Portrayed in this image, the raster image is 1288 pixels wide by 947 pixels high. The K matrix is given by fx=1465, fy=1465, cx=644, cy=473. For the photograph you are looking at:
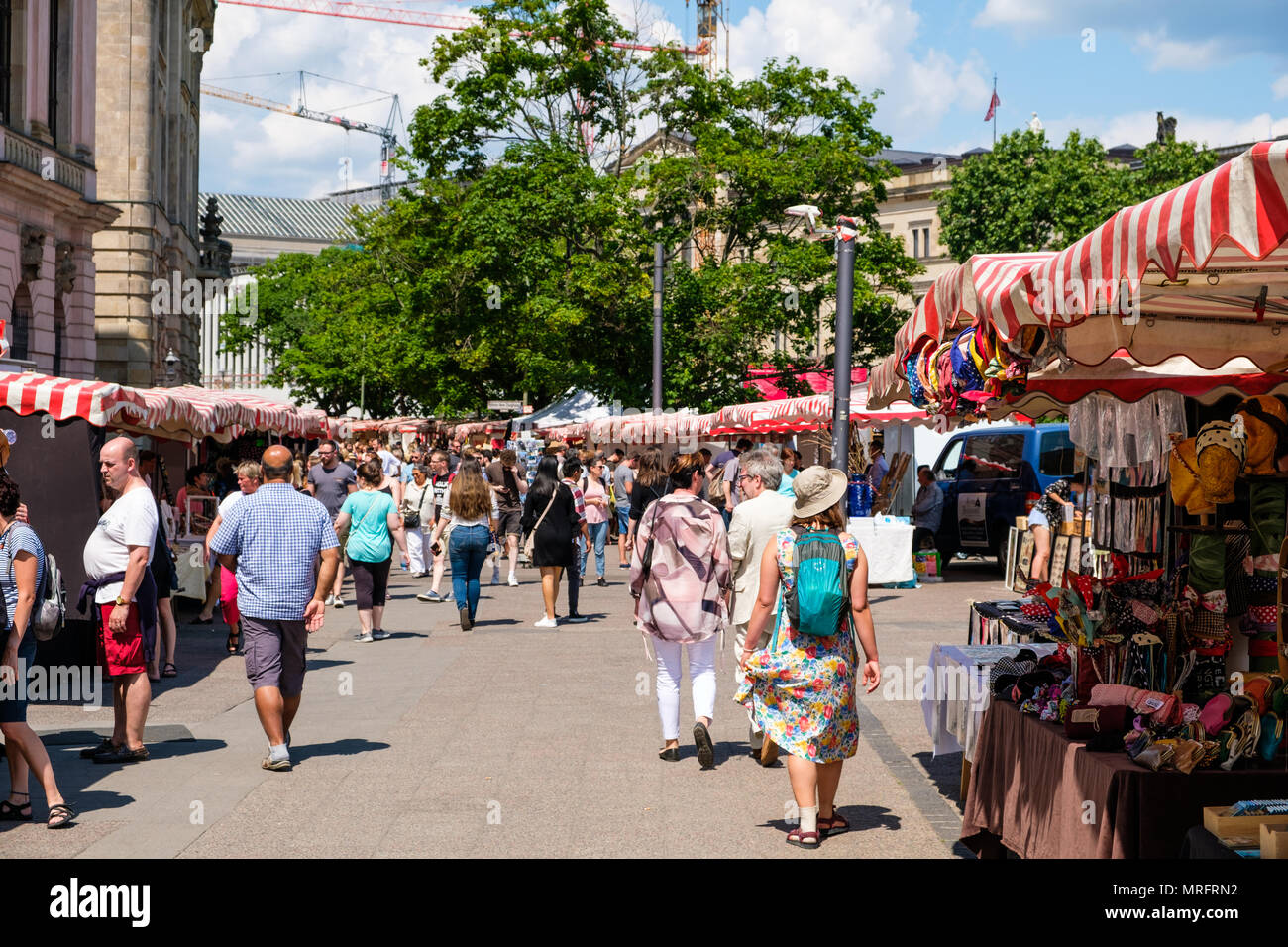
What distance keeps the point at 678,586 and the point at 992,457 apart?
1453 centimetres

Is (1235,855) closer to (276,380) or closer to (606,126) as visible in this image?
(606,126)

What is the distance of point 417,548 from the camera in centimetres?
2203

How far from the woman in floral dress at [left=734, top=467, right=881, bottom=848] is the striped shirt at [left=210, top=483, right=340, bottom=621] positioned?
277 centimetres

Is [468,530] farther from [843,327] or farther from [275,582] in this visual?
[275,582]

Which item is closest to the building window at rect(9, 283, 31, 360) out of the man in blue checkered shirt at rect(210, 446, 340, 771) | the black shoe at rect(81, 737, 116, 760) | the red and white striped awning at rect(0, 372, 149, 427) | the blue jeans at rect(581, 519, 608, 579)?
the blue jeans at rect(581, 519, 608, 579)

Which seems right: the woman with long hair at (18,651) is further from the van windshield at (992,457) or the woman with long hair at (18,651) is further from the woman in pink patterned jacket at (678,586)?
the van windshield at (992,457)

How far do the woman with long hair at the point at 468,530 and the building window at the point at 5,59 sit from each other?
→ 1935 centimetres

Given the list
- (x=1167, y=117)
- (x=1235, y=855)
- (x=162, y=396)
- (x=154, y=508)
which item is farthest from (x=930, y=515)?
(x=1167, y=117)

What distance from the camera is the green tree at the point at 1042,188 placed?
173 feet

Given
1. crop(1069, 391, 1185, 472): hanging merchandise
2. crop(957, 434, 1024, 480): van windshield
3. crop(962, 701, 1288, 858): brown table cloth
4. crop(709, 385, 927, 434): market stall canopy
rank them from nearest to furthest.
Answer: crop(962, 701, 1288, 858): brown table cloth
crop(1069, 391, 1185, 472): hanging merchandise
crop(957, 434, 1024, 480): van windshield
crop(709, 385, 927, 434): market stall canopy

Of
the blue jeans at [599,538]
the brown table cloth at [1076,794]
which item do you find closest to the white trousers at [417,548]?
the blue jeans at [599,538]

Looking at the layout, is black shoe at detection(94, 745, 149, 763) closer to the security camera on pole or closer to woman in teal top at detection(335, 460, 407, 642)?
woman in teal top at detection(335, 460, 407, 642)

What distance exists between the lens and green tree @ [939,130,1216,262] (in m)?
52.7

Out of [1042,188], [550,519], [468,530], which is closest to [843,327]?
[550,519]
